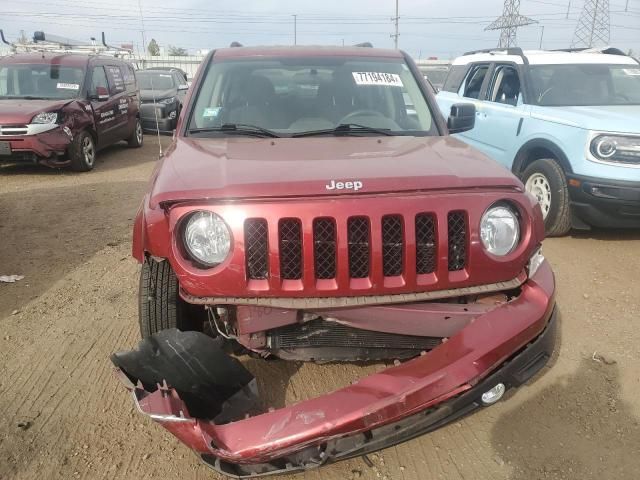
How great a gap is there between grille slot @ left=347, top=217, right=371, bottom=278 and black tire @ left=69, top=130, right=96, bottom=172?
7.74 metres

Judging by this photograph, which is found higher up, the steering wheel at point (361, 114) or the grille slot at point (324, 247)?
the steering wheel at point (361, 114)

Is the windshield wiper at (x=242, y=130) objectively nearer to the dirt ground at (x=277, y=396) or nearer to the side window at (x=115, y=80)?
the dirt ground at (x=277, y=396)

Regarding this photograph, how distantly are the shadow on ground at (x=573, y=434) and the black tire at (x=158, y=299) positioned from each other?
5.52 feet

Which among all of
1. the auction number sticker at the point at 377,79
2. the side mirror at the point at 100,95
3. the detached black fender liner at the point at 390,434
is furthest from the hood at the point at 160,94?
the detached black fender liner at the point at 390,434

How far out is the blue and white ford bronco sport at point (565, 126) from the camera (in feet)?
15.9

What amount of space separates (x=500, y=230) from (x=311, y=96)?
179 cm

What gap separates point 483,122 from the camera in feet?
22.0

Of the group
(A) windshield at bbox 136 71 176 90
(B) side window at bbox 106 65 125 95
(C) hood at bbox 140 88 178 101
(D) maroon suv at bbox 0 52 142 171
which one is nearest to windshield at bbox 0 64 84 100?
(D) maroon suv at bbox 0 52 142 171

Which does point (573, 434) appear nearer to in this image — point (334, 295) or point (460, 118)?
point (334, 295)

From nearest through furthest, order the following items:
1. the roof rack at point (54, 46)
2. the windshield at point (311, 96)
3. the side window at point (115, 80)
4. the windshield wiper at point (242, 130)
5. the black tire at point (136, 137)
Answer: the windshield wiper at point (242, 130)
the windshield at point (311, 96)
the side window at point (115, 80)
the black tire at point (136, 137)
the roof rack at point (54, 46)

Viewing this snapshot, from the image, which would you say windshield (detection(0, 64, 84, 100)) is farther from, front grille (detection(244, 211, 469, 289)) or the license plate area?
front grille (detection(244, 211, 469, 289))

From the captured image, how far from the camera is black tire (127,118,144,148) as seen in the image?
11.5 m

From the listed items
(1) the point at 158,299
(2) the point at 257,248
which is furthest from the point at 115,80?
(2) the point at 257,248

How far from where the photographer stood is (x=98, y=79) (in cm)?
991
